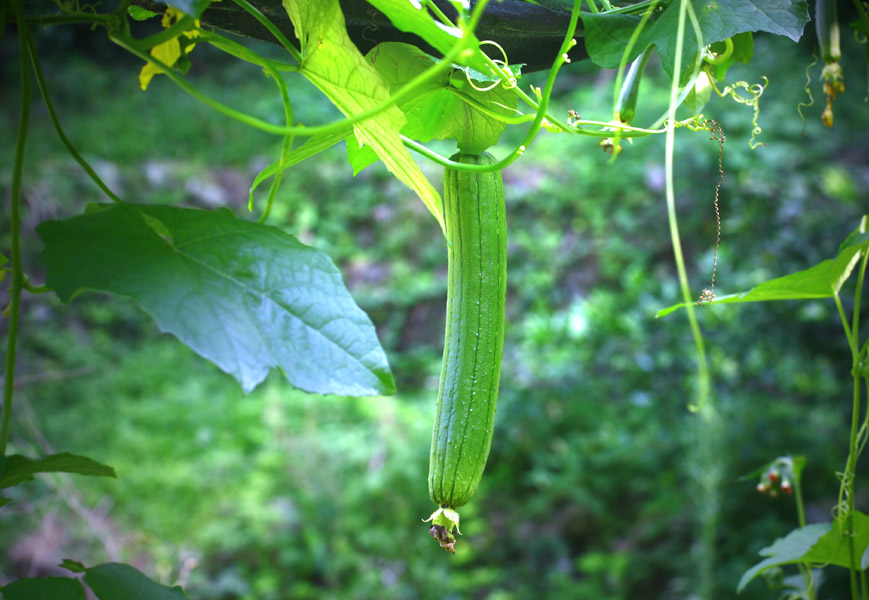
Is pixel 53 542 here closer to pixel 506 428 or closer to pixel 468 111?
pixel 506 428

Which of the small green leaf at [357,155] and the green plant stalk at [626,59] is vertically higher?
the green plant stalk at [626,59]

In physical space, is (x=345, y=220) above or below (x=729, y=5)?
above

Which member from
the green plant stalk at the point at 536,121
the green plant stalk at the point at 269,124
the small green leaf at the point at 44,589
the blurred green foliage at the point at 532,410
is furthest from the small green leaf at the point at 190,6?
the blurred green foliage at the point at 532,410

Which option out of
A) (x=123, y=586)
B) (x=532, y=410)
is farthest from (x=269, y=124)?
(x=532, y=410)

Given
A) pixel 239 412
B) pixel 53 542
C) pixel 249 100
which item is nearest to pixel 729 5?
pixel 53 542

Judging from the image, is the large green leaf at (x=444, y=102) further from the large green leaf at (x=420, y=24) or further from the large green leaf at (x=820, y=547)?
the large green leaf at (x=820, y=547)

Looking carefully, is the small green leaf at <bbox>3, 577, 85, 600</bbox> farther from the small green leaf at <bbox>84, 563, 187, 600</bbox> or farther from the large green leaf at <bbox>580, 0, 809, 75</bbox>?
the large green leaf at <bbox>580, 0, 809, 75</bbox>

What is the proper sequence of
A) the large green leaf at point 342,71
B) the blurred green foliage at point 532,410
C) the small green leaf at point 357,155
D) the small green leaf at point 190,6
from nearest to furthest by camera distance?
the small green leaf at point 190,6 < the large green leaf at point 342,71 < the small green leaf at point 357,155 < the blurred green foliage at point 532,410

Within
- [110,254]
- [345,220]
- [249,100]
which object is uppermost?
[249,100]
